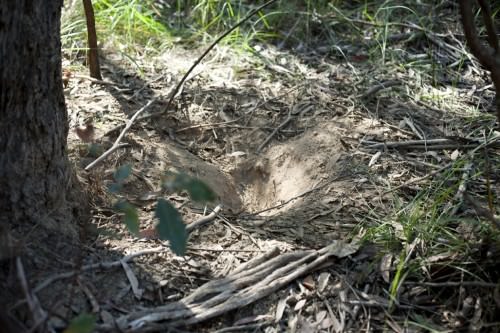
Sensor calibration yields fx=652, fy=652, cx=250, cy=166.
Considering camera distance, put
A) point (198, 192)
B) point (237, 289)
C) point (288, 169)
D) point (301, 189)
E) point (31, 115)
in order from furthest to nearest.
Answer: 1. point (288, 169)
2. point (301, 189)
3. point (237, 289)
4. point (31, 115)
5. point (198, 192)

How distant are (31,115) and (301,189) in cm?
128

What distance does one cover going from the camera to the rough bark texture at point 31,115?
1.95 m

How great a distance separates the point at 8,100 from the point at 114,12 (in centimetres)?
206

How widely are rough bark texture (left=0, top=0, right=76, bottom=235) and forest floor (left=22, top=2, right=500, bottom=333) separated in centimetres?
23

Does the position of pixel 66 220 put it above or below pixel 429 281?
above

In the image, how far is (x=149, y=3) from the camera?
4.08m

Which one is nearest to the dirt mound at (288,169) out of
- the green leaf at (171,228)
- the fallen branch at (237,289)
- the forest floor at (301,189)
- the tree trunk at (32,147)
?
the forest floor at (301,189)

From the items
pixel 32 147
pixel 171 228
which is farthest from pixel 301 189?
pixel 171 228

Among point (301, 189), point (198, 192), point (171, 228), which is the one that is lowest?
point (301, 189)

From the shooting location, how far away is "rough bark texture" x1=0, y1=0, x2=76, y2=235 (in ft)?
6.41

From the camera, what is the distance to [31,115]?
205cm

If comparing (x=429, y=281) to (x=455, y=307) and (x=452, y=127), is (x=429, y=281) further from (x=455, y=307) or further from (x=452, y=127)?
(x=452, y=127)

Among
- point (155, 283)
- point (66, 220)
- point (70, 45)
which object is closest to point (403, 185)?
point (155, 283)

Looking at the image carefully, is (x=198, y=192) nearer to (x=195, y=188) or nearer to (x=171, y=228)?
(x=195, y=188)
